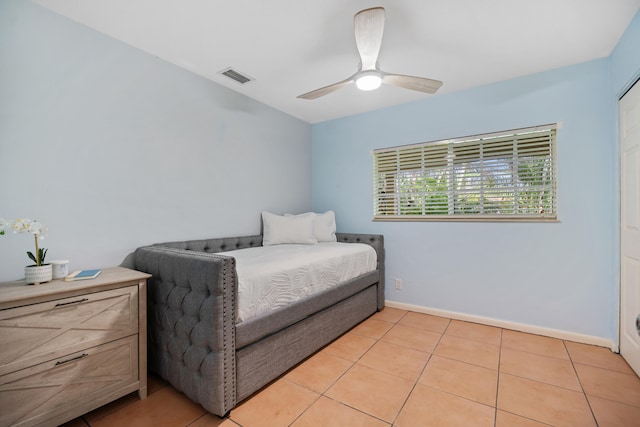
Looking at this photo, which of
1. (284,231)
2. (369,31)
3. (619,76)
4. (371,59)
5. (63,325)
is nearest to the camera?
(63,325)

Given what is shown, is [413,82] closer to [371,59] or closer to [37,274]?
[371,59]

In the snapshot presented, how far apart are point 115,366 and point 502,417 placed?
2.09m

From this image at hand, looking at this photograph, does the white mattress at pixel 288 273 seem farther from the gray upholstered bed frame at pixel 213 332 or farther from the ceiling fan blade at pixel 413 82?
the ceiling fan blade at pixel 413 82

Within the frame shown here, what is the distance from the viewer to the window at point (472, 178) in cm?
262

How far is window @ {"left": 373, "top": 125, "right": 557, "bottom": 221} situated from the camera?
262 centimetres

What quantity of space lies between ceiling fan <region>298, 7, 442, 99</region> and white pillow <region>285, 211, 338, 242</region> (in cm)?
150

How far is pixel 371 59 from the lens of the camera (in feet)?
6.27

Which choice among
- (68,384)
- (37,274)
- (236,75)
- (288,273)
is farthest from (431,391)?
(236,75)

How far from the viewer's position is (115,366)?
1592 millimetres

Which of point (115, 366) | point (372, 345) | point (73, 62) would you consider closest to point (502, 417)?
point (372, 345)

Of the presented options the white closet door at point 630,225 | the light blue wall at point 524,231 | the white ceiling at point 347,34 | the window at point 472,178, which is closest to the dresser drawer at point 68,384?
the white ceiling at point 347,34

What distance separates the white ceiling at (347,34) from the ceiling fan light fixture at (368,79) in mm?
311

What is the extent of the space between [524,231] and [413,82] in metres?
1.71

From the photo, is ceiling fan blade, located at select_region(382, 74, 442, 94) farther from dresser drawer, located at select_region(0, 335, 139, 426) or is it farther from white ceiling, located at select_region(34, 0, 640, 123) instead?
dresser drawer, located at select_region(0, 335, 139, 426)
